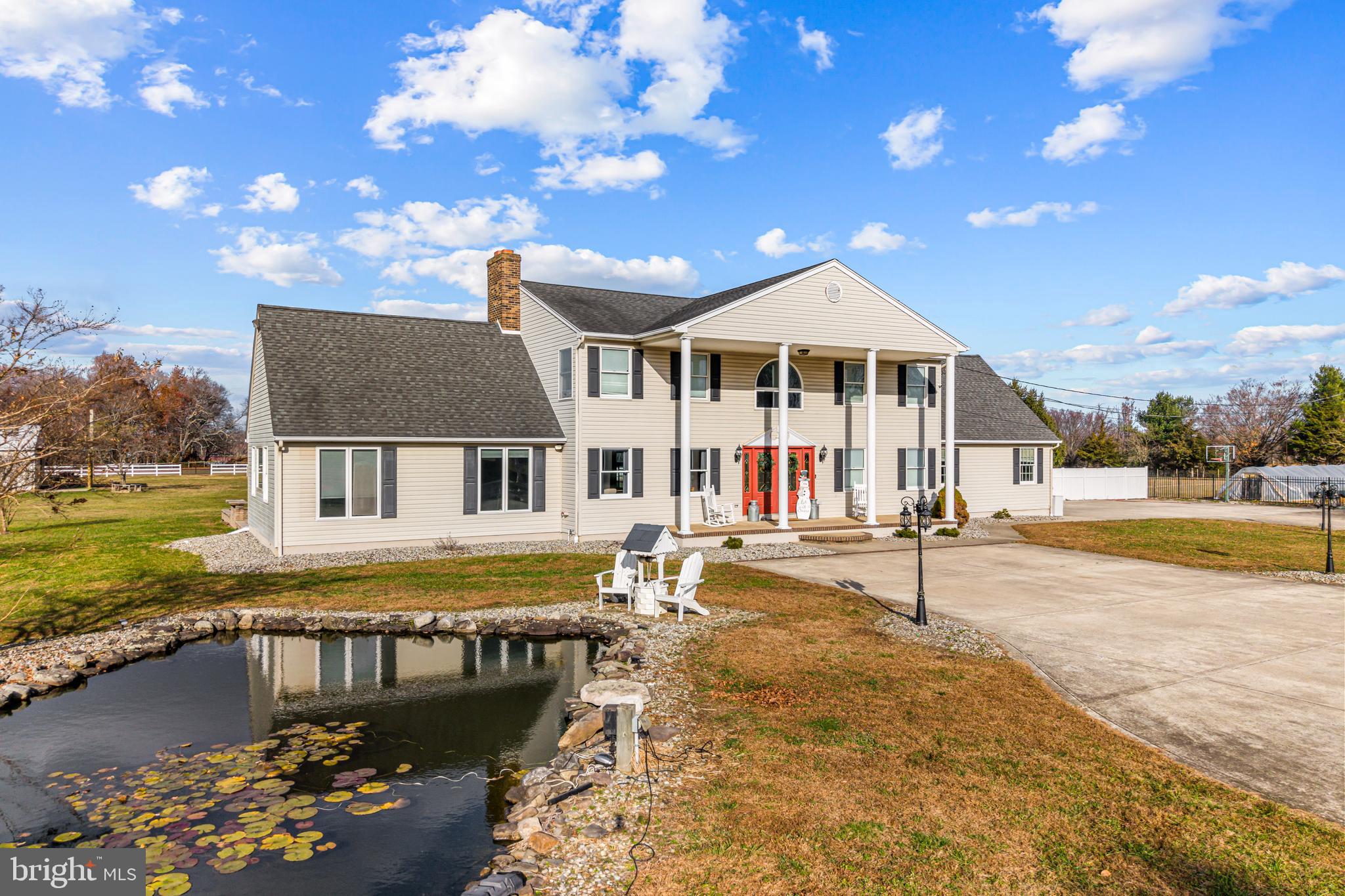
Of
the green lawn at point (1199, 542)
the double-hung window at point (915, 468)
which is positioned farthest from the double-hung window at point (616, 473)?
the green lawn at point (1199, 542)

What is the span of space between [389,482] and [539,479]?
3.96m

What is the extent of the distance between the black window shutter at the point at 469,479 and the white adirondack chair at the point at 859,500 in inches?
482

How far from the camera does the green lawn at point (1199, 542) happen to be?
18.5 meters

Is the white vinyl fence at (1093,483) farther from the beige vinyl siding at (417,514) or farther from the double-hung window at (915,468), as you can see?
the beige vinyl siding at (417,514)

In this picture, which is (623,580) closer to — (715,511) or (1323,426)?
(715,511)

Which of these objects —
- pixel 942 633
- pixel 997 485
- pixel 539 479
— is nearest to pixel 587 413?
pixel 539 479

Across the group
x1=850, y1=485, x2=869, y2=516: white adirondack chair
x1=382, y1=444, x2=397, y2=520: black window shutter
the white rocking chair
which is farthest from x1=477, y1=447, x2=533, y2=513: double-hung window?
x1=850, y1=485, x2=869, y2=516: white adirondack chair

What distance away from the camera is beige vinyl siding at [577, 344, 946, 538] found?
21281mm

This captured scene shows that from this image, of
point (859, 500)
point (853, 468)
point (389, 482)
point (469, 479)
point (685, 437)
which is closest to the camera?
point (389, 482)

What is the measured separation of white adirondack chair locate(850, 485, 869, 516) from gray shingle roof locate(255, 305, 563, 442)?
1004cm

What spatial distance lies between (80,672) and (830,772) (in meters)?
9.52

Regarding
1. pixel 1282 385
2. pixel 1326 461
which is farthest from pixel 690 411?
pixel 1282 385

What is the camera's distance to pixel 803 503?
23.8 meters

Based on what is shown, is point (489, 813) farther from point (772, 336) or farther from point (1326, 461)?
point (1326, 461)
